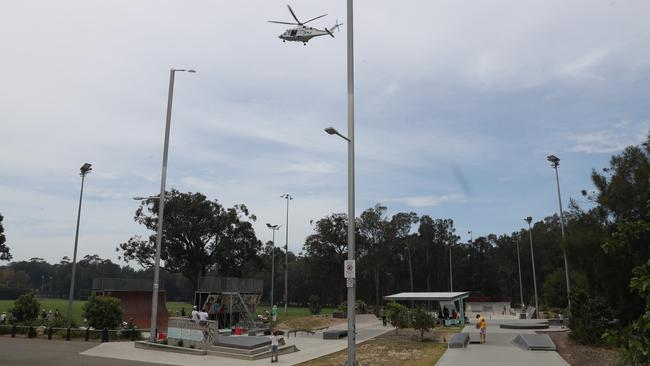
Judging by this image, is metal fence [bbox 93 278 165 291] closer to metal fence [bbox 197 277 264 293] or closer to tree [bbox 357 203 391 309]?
metal fence [bbox 197 277 264 293]

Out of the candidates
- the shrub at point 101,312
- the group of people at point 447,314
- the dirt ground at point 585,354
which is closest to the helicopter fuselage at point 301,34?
the dirt ground at point 585,354

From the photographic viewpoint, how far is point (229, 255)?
6100 centimetres

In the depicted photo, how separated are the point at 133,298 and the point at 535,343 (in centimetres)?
2792

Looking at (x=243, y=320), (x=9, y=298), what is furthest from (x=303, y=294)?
(x=243, y=320)

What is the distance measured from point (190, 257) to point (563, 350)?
48425 millimetres

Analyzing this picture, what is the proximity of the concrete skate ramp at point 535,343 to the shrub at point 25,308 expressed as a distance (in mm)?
27918

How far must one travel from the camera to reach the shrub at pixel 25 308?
1213 inches

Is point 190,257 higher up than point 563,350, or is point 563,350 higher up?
point 190,257

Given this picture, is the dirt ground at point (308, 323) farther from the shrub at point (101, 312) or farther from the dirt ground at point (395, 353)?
the shrub at point (101, 312)

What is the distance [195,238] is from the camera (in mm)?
61031

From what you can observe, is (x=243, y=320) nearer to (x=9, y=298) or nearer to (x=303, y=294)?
(x=303, y=294)

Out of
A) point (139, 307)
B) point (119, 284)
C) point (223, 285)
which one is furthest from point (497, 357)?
point (119, 284)

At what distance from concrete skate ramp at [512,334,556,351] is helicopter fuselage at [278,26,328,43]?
15479 mm

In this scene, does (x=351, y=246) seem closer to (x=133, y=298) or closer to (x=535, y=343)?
(x=535, y=343)
